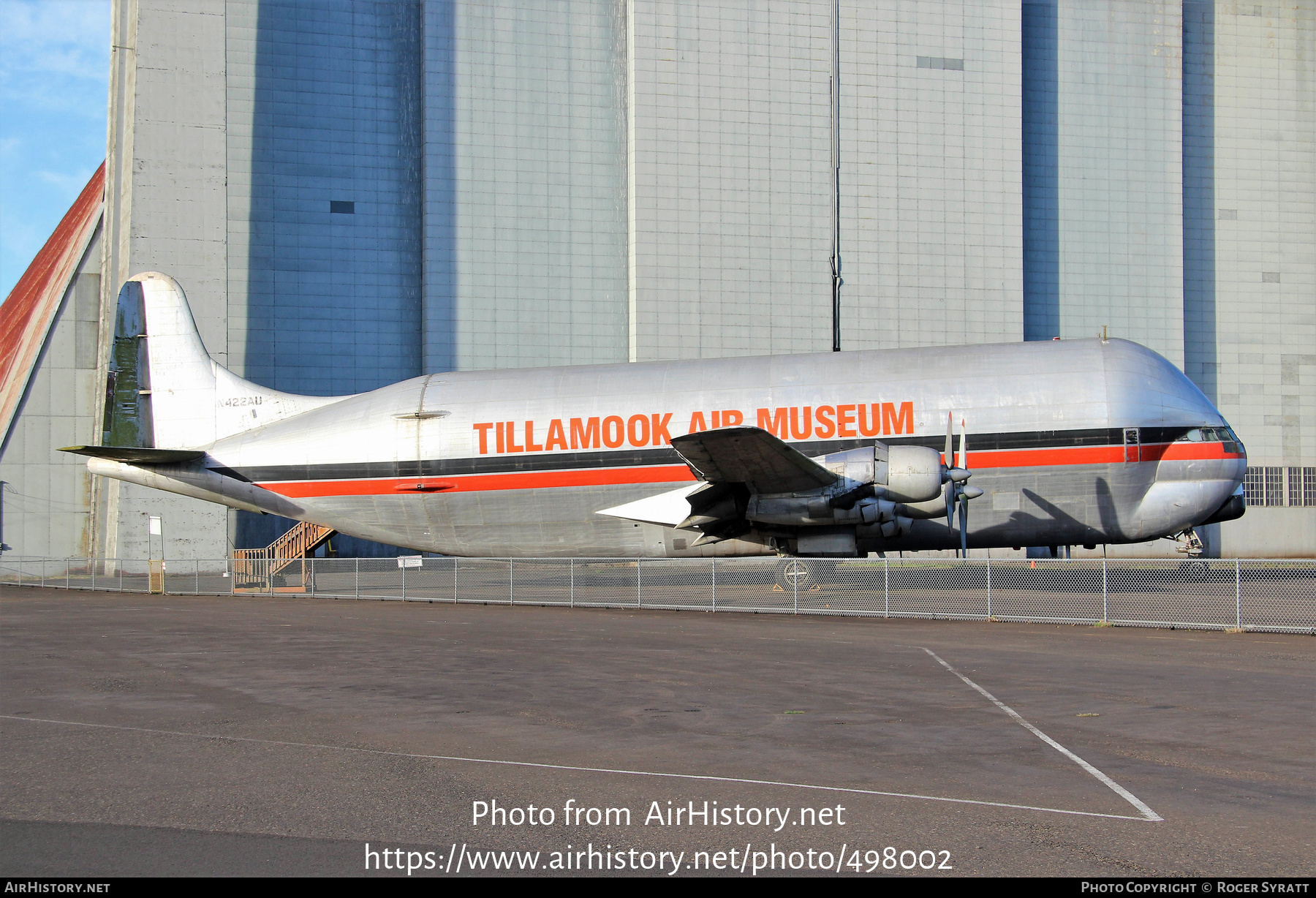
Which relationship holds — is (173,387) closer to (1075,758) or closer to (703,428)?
(703,428)

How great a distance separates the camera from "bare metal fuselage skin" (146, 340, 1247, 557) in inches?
1035

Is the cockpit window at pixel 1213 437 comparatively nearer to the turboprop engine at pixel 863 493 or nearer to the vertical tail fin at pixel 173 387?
the turboprop engine at pixel 863 493

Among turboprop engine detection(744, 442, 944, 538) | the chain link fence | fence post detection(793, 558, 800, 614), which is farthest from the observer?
turboprop engine detection(744, 442, 944, 538)

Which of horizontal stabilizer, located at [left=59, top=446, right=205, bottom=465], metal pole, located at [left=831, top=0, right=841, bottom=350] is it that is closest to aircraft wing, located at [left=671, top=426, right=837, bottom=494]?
horizontal stabilizer, located at [left=59, top=446, right=205, bottom=465]

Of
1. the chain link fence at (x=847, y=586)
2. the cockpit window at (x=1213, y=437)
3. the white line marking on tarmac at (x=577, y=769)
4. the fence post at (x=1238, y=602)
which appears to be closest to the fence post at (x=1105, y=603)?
the chain link fence at (x=847, y=586)

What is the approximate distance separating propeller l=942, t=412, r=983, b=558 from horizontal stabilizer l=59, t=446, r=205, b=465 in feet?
69.7

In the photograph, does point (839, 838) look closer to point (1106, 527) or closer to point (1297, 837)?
point (1297, 837)

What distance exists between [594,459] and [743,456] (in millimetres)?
5412

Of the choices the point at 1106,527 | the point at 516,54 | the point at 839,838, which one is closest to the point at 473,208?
the point at 516,54

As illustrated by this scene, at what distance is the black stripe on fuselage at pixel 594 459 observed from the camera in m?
26.2

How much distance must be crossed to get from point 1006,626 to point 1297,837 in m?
15.2

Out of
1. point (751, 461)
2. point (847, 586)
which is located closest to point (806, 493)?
point (751, 461)

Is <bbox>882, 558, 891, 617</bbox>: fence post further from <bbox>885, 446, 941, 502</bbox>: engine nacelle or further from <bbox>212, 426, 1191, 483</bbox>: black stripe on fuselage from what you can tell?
<bbox>212, 426, 1191, 483</bbox>: black stripe on fuselage
